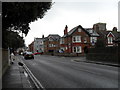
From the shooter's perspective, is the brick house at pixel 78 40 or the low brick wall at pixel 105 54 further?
the brick house at pixel 78 40

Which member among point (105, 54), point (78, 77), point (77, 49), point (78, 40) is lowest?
point (78, 77)

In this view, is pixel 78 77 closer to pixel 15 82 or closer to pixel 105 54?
pixel 15 82

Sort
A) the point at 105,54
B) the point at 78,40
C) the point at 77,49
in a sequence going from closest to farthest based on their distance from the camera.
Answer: the point at 105,54, the point at 77,49, the point at 78,40

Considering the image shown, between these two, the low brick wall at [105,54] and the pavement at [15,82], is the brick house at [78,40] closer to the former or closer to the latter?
the low brick wall at [105,54]

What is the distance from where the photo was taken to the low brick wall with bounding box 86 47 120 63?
73.7 feet

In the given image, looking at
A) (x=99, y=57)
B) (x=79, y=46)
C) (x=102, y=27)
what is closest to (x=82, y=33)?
(x=79, y=46)

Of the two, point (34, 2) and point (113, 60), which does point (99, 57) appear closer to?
point (113, 60)

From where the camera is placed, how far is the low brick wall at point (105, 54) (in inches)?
884

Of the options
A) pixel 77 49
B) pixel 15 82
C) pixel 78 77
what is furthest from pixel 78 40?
pixel 15 82

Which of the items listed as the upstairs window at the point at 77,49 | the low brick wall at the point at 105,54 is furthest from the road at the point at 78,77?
the upstairs window at the point at 77,49

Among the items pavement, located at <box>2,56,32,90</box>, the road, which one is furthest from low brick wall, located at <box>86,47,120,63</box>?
pavement, located at <box>2,56,32,90</box>

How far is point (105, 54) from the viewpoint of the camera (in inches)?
978

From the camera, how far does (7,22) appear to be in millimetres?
11578

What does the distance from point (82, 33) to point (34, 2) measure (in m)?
47.6
